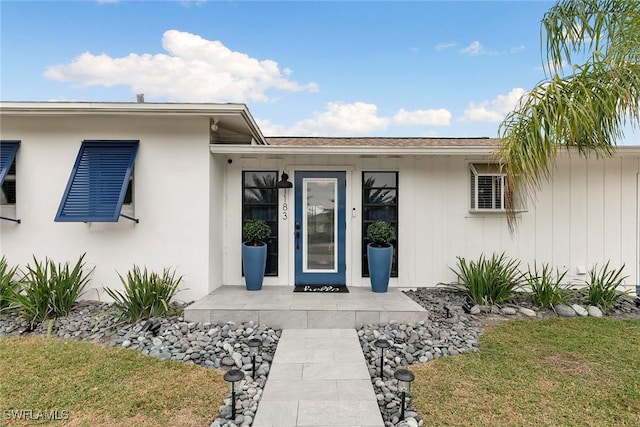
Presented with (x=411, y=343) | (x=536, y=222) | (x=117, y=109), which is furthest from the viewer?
(x=536, y=222)

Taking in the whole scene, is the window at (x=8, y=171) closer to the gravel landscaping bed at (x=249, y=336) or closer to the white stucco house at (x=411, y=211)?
the gravel landscaping bed at (x=249, y=336)

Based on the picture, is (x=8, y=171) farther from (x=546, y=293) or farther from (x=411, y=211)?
(x=546, y=293)

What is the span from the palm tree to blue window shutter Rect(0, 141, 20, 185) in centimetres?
710

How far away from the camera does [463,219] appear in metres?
5.82

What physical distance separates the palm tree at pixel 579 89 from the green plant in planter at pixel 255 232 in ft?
12.0

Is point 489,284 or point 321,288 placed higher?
point 489,284

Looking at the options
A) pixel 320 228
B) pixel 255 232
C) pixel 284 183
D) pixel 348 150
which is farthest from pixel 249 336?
pixel 348 150

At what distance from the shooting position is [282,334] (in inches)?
159

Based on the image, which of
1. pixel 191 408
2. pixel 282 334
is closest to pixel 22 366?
pixel 191 408

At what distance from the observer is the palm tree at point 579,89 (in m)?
3.20

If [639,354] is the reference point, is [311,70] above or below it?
above

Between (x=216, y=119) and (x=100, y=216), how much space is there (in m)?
2.26

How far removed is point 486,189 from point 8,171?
8.05 meters

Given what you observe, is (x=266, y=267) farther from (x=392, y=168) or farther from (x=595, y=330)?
(x=595, y=330)
